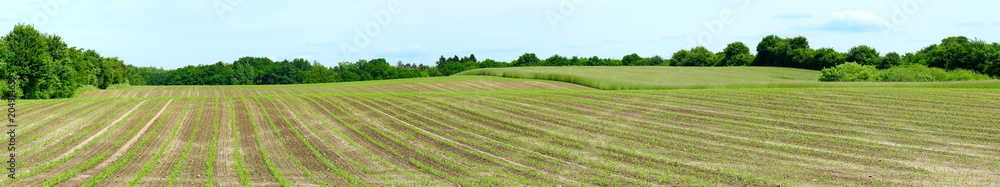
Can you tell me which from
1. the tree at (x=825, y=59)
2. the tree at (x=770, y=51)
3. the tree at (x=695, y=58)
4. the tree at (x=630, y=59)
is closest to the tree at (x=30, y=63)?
the tree at (x=825, y=59)

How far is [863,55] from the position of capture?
97.0 m

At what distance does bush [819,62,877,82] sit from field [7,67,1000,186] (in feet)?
81.2

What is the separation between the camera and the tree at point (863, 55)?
3755 inches

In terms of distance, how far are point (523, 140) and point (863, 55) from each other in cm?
9126

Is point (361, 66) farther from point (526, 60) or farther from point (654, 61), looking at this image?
point (654, 61)

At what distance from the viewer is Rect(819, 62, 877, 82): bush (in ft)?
209

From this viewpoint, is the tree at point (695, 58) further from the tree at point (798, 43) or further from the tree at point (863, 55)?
the tree at point (863, 55)

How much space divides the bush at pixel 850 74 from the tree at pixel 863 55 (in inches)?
1190

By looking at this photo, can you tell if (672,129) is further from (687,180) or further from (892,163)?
(687,180)

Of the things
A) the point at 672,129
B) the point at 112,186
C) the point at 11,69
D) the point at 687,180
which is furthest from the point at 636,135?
the point at 11,69

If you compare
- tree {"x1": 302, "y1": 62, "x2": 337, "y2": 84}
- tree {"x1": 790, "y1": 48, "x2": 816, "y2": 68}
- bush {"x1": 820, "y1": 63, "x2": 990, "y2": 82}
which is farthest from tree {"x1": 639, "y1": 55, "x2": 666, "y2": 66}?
bush {"x1": 820, "y1": 63, "x2": 990, "y2": 82}

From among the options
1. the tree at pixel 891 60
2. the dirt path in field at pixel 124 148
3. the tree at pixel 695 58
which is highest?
the tree at pixel 695 58

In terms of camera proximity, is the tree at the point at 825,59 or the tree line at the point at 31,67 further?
the tree at the point at 825,59

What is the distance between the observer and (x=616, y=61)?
198m
